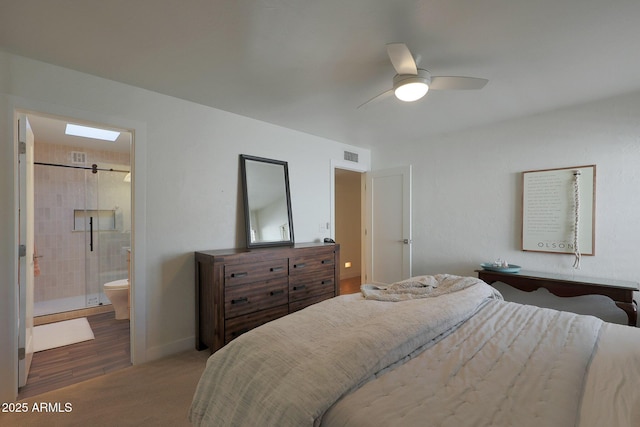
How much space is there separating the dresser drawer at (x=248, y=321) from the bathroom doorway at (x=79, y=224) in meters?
1.71

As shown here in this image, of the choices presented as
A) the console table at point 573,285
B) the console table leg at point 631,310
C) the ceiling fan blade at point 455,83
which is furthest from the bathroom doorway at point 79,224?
the console table leg at point 631,310

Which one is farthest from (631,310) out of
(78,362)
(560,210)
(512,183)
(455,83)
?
(78,362)

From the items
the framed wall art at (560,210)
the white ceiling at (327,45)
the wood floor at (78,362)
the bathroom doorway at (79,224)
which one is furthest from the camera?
the bathroom doorway at (79,224)

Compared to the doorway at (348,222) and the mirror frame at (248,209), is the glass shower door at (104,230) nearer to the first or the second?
the mirror frame at (248,209)

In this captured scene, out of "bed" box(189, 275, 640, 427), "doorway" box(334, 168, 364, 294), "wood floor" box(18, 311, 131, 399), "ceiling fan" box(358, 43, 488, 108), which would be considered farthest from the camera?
"doorway" box(334, 168, 364, 294)

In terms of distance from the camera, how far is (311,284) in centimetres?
334

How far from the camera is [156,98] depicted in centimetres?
268

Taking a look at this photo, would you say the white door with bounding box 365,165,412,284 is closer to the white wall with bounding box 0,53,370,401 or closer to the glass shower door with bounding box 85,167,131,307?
the white wall with bounding box 0,53,370,401

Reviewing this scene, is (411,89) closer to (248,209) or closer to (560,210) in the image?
(248,209)

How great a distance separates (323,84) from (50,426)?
9.79 ft

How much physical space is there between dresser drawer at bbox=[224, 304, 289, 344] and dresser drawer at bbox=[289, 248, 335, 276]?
0.40 meters

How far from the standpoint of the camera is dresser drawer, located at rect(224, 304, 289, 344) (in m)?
2.65

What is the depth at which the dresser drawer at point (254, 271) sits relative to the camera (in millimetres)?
2668

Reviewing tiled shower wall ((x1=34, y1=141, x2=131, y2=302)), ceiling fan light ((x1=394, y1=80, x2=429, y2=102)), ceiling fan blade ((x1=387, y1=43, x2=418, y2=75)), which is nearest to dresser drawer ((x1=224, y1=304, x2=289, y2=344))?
ceiling fan light ((x1=394, y1=80, x2=429, y2=102))
